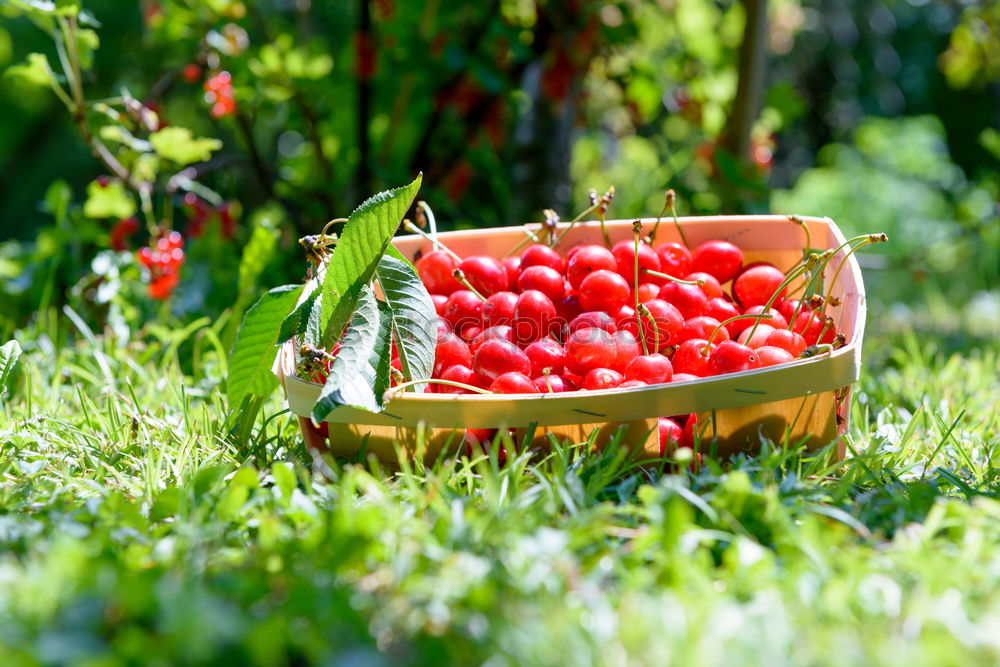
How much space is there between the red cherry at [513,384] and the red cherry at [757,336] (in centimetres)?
34

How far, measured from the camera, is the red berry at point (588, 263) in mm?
1403

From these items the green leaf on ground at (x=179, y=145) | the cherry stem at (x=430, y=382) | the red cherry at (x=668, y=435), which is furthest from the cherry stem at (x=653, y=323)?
the green leaf on ground at (x=179, y=145)

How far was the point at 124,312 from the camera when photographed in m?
1.93

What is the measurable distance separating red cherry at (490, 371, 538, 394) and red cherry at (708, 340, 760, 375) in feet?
0.83

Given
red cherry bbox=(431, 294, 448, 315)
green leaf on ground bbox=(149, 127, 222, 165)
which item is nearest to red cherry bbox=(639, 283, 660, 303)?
red cherry bbox=(431, 294, 448, 315)

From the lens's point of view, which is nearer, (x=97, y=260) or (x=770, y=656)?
(x=770, y=656)

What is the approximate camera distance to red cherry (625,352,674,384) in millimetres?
1159

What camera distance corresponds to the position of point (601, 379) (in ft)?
3.85

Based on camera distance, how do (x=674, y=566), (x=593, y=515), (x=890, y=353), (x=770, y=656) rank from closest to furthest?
(x=770, y=656) → (x=674, y=566) → (x=593, y=515) → (x=890, y=353)

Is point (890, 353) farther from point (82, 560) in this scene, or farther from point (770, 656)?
point (82, 560)

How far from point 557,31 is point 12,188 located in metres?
4.18

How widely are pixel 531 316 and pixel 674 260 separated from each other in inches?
11.5

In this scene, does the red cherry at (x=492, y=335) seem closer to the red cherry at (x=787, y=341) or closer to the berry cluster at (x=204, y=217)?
the red cherry at (x=787, y=341)

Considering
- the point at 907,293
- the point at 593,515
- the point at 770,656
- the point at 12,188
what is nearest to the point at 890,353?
the point at 907,293
